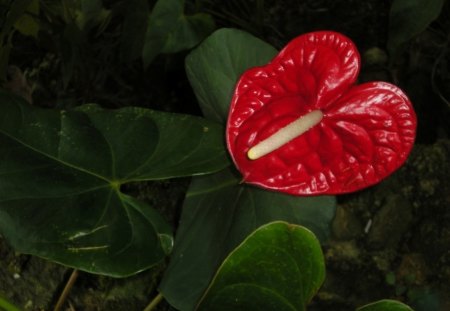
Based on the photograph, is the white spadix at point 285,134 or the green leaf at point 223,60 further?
the green leaf at point 223,60

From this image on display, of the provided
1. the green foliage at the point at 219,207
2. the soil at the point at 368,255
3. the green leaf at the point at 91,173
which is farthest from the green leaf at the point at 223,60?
the soil at the point at 368,255

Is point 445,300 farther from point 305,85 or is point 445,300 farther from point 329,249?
point 305,85

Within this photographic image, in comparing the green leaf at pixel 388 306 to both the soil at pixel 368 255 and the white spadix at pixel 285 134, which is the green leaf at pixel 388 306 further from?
the soil at pixel 368 255

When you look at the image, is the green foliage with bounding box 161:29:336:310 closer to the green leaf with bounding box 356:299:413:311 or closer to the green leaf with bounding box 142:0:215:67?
the green leaf with bounding box 142:0:215:67

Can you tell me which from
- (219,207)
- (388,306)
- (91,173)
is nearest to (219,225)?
(219,207)

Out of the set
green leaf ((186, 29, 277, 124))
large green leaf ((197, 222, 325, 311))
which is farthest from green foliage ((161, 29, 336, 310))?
large green leaf ((197, 222, 325, 311))

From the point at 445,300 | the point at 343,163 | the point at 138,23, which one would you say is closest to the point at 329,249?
the point at 445,300

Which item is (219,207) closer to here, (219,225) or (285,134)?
(219,225)
